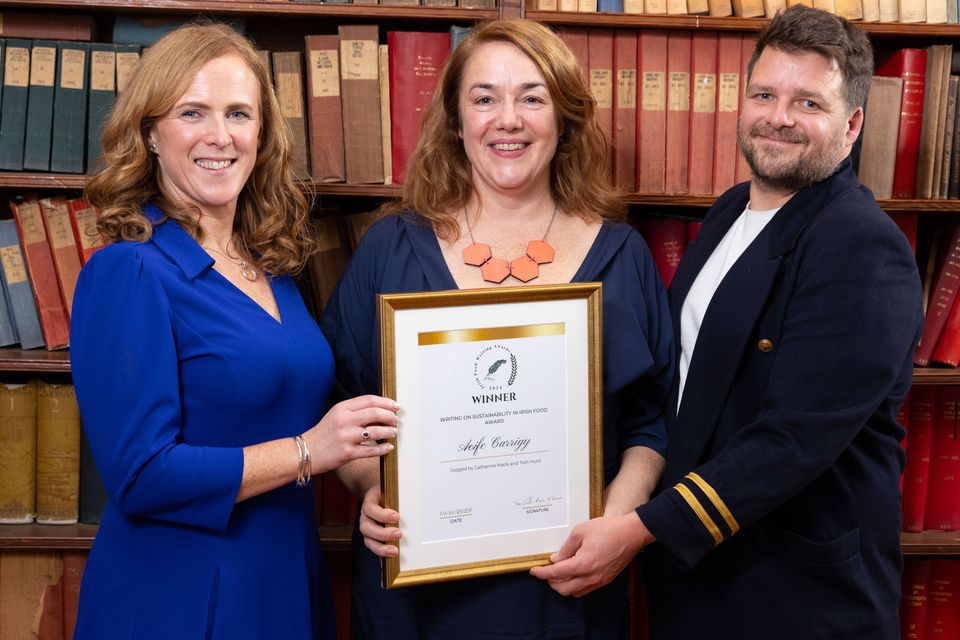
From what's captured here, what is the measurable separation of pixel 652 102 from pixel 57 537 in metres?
1.88

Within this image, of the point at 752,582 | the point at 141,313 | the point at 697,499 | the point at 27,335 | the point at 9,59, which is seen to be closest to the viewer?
the point at 141,313

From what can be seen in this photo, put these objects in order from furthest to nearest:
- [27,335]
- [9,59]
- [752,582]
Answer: [27,335] < [9,59] < [752,582]

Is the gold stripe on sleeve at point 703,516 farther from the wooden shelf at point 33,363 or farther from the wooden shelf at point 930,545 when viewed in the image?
the wooden shelf at point 33,363

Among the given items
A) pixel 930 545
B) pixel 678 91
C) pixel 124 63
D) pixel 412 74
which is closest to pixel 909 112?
pixel 678 91

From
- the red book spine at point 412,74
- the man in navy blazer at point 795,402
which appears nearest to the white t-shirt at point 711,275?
the man in navy blazer at point 795,402

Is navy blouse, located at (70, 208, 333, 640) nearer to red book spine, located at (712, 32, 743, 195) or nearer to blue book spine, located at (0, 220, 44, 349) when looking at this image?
blue book spine, located at (0, 220, 44, 349)

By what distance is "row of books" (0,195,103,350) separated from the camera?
225 cm

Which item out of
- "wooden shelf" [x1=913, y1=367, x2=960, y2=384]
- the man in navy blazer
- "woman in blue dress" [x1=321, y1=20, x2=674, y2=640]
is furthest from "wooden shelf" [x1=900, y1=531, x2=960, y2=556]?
"woman in blue dress" [x1=321, y1=20, x2=674, y2=640]

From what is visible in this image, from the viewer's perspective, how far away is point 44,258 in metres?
2.26

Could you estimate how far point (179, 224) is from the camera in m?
1.62

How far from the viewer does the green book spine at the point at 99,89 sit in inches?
85.3

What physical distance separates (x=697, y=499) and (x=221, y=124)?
1.09 meters

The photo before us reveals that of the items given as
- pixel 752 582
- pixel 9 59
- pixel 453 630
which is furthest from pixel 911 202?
pixel 9 59

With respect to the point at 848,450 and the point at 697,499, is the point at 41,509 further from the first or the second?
the point at 848,450
